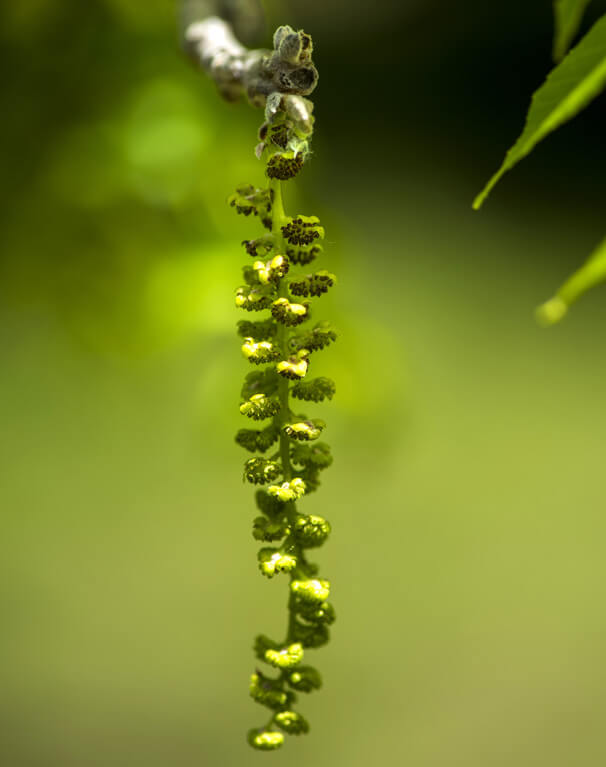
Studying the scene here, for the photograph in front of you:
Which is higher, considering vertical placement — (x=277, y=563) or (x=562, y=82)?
(x=562, y=82)

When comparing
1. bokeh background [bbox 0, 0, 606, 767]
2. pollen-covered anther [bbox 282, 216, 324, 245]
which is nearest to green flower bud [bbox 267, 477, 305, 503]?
pollen-covered anther [bbox 282, 216, 324, 245]

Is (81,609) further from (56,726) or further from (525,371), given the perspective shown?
(525,371)

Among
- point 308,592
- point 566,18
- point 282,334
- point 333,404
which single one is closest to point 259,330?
point 282,334

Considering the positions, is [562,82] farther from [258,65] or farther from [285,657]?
[285,657]

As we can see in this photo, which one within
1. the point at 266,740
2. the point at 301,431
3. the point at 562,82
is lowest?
the point at 266,740

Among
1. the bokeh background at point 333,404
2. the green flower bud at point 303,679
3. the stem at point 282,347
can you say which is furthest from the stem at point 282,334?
the bokeh background at point 333,404

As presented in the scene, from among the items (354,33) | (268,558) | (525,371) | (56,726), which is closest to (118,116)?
(268,558)

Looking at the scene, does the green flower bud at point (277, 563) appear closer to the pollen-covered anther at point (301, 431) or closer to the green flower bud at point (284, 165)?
the pollen-covered anther at point (301, 431)

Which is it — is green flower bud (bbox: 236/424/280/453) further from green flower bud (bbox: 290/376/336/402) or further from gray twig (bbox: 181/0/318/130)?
gray twig (bbox: 181/0/318/130)
